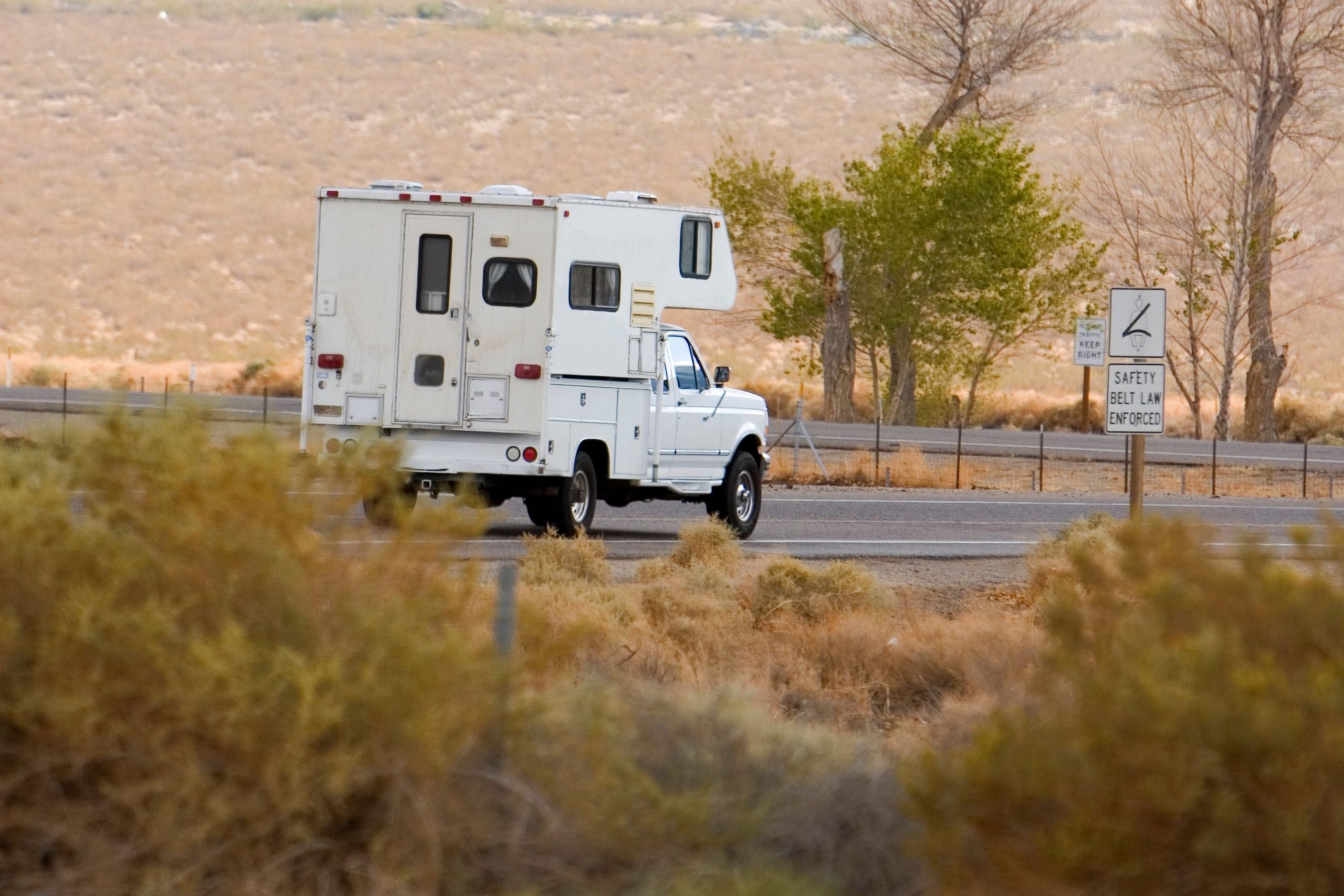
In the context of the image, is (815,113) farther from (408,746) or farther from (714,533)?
(408,746)

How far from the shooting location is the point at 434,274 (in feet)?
50.2

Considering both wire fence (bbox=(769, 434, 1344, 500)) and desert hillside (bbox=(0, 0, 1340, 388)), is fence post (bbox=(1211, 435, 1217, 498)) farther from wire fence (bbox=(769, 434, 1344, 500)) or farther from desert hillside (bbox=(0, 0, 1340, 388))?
desert hillside (bbox=(0, 0, 1340, 388))

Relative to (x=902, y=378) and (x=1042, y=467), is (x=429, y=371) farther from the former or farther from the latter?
(x=902, y=378)

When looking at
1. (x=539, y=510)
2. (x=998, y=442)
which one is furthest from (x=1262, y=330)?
(x=539, y=510)

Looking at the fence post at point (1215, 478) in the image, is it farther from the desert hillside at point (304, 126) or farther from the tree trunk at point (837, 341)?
the desert hillside at point (304, 126)

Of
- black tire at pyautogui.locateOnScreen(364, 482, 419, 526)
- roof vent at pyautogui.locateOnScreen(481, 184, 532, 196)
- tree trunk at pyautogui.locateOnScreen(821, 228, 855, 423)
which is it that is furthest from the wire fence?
black tire at pyautogui.locateOnScreen(364, 482, 419, 526)

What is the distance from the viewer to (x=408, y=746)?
14.9 ft

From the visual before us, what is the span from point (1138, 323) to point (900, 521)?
7.11 metres

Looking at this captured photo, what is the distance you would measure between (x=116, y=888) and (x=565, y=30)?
348 feet

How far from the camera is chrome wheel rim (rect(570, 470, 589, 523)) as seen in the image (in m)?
15.8

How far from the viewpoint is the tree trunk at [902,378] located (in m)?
42.8

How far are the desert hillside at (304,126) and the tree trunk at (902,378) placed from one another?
18.7m

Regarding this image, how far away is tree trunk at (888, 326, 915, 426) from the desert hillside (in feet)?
61.3

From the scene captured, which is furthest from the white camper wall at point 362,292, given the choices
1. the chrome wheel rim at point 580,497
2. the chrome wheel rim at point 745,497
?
the chrome wheel rim at point 745,497
